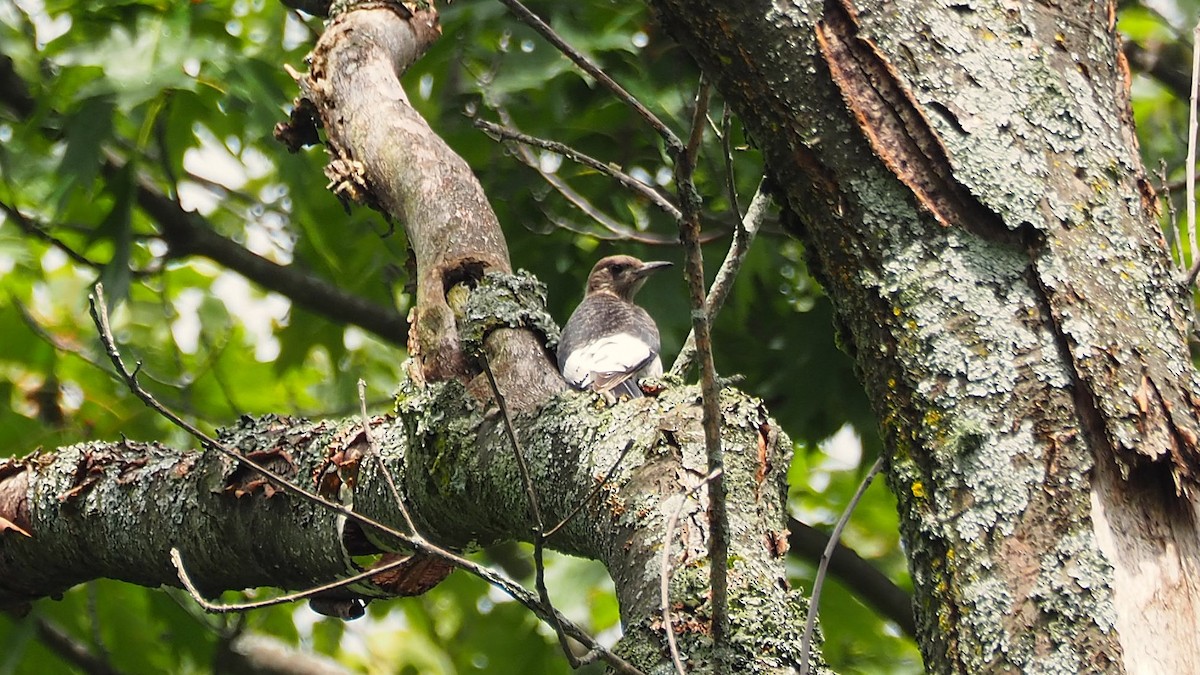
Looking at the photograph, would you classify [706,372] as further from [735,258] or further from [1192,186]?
[1192,186]

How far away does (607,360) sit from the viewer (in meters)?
4.68

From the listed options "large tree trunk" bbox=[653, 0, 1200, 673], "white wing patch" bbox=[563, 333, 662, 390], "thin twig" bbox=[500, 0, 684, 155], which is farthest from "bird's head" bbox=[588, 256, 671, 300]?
"thin twig" bbox=[500, 0, 684, 155]

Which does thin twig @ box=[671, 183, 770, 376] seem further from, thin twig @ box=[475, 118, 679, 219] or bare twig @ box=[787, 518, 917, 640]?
bare twig @ box=[787, 518, 917, 640]

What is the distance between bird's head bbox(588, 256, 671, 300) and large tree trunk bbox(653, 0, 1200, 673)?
3.30 m

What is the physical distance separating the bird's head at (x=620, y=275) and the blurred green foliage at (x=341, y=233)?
0.11 meters

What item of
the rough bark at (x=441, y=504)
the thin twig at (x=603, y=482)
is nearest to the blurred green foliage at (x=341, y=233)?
the rough bark at (x=441, y=504)

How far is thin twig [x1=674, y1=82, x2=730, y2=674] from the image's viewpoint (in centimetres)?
141

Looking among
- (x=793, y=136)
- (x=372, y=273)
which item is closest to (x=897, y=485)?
(x=793, y=136)

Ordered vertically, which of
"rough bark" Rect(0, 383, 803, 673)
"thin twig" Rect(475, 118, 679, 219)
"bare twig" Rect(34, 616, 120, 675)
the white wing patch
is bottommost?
"bare twig" Rect(34, 616, 120, 675)

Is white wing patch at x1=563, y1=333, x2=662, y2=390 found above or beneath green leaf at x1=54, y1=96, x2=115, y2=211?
above

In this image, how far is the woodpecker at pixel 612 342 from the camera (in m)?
A: 4.57

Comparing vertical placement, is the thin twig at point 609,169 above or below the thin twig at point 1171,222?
below

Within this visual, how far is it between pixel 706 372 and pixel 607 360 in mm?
3183

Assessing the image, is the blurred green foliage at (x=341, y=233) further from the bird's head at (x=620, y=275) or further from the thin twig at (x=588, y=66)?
the thin twig at (x=588, y=66)
